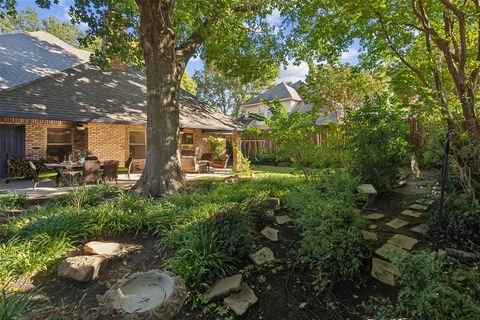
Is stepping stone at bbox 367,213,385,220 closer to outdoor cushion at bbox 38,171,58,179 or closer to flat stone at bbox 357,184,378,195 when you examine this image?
flat stone at bbox 357,184,378,195

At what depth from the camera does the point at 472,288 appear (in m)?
2.20

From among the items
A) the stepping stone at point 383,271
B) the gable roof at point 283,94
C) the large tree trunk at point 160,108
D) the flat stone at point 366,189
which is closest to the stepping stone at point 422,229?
the flat stone at point 366,189

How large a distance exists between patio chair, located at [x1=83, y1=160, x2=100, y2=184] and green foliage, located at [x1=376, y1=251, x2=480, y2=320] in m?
8.44

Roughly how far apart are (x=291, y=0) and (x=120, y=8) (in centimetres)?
489

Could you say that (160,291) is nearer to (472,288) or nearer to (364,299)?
(364,299)

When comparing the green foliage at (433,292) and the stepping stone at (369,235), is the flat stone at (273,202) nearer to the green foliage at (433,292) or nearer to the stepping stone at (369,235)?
the stepping stone at (369,235)

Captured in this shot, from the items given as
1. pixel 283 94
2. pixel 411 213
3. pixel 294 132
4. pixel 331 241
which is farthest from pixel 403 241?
pixel 283 94

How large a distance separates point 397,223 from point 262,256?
7.93 feet

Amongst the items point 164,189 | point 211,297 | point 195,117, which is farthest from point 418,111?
point 195,117

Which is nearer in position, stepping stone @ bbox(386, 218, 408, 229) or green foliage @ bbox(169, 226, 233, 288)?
green foliage @ bbox(169, 226, 233, 288)

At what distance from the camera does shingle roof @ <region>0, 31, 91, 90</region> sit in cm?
1065

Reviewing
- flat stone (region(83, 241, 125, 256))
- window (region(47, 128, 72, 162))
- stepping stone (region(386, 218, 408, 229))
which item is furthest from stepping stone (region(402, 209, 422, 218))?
window (region(47, 128, 72, 162))

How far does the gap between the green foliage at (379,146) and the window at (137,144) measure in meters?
10.8

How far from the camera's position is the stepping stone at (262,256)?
345cm
